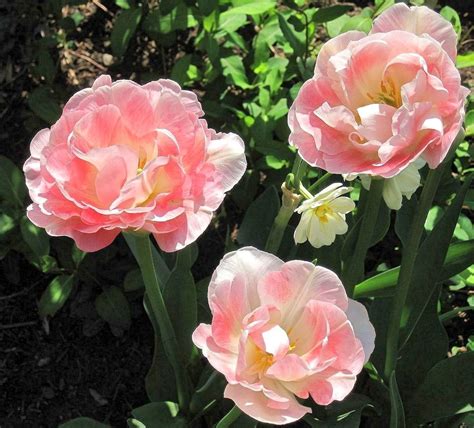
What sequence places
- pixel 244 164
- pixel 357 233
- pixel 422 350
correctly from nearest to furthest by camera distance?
1. pixel 244 164
2. pixel 357 233
3. pixel 422 350

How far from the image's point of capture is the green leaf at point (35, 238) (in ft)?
5.69

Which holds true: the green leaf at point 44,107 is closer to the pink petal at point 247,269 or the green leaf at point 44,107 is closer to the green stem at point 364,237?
the green stem at point 364,237

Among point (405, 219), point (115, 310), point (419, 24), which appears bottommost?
point (115, 310)

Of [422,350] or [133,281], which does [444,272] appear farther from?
[133,281]

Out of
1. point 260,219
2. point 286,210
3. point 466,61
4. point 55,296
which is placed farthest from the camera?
point 55,296

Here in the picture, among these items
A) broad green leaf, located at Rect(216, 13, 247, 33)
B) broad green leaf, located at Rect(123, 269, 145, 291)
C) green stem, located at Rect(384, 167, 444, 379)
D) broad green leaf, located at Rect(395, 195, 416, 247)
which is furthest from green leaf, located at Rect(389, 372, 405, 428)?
broad green leaf, located at Rect(216, 13, 247, 33)

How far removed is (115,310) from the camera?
6.09 feet

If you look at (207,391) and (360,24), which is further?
(360,24)

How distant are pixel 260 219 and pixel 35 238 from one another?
0.52 meters

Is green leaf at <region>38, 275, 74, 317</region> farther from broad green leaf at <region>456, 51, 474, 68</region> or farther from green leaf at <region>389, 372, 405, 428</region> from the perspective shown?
broad green leaf at <region>456, 51, 474, 68</region>

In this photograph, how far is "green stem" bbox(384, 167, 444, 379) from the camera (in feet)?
3.73

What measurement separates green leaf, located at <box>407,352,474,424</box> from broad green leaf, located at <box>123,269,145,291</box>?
27.2 inches

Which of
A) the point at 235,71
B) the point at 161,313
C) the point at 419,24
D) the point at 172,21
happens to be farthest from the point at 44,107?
the point at 419,24

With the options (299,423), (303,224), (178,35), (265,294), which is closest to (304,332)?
(265,294)
